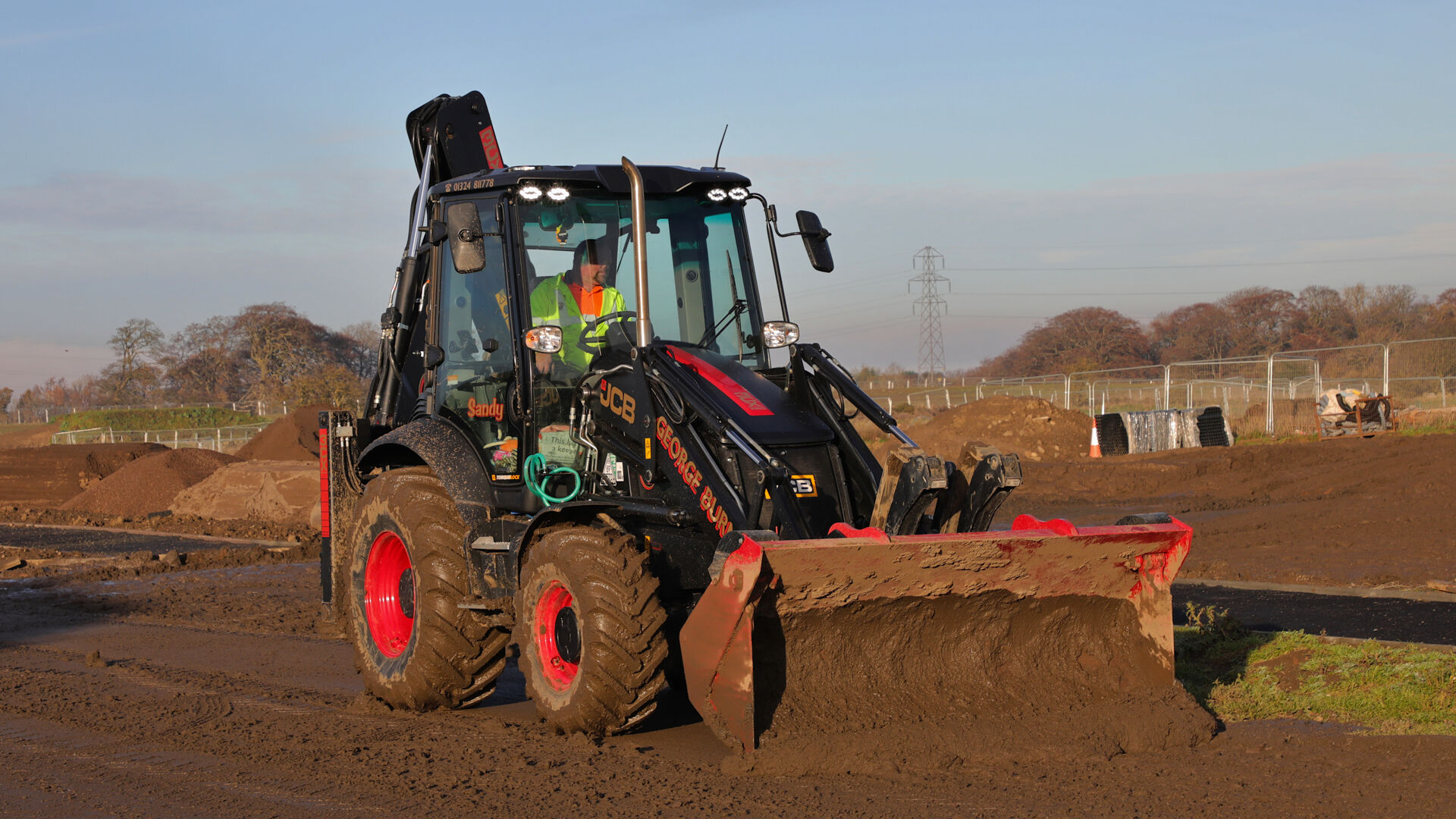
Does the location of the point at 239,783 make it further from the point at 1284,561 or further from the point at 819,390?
the point at 1284,561

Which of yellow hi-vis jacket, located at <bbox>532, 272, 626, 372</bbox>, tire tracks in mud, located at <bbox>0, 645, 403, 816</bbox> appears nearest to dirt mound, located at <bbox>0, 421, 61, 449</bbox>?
tire tracks in mud, located at <bbox>0, 645, 403, 816</bbox>

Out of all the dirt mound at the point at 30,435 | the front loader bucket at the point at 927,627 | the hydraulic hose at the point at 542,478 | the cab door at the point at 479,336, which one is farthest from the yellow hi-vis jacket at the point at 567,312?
the dirt mound at the point at 30,435

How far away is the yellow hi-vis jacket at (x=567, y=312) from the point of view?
21.4 ft

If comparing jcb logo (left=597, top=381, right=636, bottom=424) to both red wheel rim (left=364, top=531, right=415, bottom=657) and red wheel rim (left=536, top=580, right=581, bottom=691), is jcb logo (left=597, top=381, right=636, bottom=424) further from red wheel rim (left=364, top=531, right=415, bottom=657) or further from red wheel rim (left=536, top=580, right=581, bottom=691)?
red wheel rim (left=364, top=531, right=415, bottom=657)

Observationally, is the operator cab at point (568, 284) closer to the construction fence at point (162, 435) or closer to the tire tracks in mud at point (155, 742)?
the tire tracks in mud at point (155, 742)

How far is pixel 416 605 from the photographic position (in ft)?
21.7

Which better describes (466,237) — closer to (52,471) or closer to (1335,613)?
(1335,613)

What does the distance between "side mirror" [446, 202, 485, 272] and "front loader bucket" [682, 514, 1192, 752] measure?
2.23 m

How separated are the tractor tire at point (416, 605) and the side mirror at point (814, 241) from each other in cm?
248

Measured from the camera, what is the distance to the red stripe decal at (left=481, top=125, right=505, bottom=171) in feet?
28.8

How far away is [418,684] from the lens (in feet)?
21.4

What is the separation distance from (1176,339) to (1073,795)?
224ft

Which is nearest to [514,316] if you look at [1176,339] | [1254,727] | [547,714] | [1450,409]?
[547,714]

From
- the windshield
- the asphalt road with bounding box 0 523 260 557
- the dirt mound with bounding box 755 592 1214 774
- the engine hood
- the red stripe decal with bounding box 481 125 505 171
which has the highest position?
the red stripe decal with bounding box 481 125 505 171
